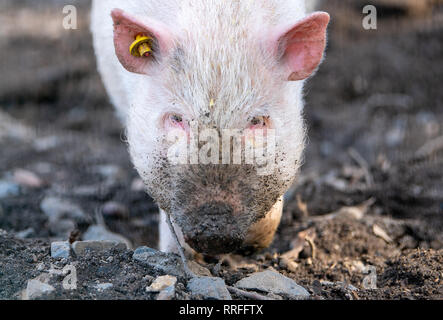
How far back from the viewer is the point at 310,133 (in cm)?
755

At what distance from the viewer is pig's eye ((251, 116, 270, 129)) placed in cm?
328

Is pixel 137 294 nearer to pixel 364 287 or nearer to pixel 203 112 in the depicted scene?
pixel 203 112

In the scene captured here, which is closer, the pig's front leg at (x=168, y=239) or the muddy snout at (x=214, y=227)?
the muddy snout at (x=214, y=227)

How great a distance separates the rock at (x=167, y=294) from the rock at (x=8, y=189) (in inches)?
109

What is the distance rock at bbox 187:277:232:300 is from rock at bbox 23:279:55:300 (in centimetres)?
73

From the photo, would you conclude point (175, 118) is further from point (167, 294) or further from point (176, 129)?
point (167, 294)

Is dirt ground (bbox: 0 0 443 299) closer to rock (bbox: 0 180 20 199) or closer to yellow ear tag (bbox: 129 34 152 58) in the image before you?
rock (bbox: 0 180 20 199)

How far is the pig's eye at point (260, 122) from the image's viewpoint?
10.8ft

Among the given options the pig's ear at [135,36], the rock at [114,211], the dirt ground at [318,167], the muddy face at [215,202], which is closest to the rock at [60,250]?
the dirt ground at [318,167]

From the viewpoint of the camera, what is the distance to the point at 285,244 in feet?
14.6

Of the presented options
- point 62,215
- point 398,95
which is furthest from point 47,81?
point 398,95

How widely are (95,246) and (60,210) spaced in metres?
1.60

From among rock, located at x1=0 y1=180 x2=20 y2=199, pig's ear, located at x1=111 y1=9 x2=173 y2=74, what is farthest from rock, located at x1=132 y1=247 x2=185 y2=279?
rock, located at x1=0 y1=180 x2=20 y2=199

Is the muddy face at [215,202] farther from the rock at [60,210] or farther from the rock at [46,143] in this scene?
the rock at [46,143]
